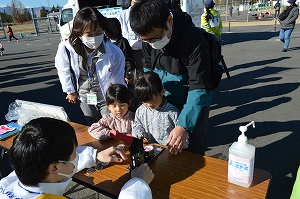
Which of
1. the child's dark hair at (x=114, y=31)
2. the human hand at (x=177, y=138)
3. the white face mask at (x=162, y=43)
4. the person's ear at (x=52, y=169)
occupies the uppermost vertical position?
the child's dark hair at (x=114, y=31)

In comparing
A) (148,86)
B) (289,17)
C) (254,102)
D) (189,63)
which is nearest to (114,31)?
(148,86)

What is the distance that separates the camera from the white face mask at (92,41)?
206 cm

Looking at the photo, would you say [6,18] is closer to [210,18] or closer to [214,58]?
[210,18]

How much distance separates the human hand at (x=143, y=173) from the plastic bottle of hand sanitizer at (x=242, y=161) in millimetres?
413

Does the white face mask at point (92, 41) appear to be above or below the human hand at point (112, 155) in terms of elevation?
above

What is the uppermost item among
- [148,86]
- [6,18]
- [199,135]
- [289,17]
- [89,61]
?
[6,18]

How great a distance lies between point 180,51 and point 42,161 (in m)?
1.00

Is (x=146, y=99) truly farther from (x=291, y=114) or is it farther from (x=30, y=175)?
(x=291, y=114)

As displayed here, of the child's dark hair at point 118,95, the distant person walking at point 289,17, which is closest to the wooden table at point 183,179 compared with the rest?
the child's dark hair at point 118,95

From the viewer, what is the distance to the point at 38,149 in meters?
1.00

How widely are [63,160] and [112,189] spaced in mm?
340

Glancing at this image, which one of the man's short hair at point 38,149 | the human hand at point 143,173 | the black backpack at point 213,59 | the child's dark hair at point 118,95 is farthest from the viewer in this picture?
the child's dark hair at point 118,95

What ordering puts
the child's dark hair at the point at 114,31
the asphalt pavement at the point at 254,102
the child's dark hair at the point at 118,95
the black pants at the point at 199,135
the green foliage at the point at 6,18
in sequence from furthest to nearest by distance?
the green foliage at the point at 6,18
the asphalt pavement at the point at 254,102
the child's dark hair at the point at 114,31
the child's dark hair at the point at 118,95
the black pants at the point at 199,135

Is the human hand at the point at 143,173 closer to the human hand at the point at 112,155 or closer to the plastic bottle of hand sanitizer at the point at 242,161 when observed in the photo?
the human hand at the point at 112,155
